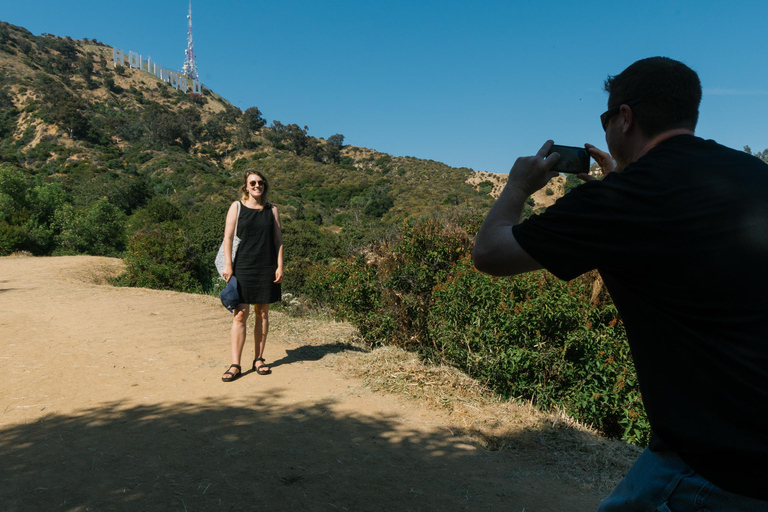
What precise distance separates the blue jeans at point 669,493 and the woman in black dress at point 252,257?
3.79 m

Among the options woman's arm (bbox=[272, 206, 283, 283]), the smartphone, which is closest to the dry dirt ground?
woman's arm (bbox=[272, 206, 283, 283])

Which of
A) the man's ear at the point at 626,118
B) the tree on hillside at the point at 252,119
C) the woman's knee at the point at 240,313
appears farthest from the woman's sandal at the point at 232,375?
the tree on hillside at the point at 252,119

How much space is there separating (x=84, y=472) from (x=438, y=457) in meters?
2.13

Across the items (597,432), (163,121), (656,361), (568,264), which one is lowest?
(597,432)

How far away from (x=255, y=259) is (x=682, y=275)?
4.03m

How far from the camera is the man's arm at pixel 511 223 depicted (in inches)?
54.8

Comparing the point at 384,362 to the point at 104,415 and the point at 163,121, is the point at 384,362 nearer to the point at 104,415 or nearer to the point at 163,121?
the point at 104,415

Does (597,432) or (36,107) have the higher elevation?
(36,107)

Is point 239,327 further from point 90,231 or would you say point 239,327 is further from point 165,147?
point 165,147

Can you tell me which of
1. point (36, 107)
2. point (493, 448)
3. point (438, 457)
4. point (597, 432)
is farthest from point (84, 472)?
point (36, 107)

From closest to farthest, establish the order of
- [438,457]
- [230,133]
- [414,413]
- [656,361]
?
1. [656,361]
2. [438,457]
3. [414,413]
4. [230,133]

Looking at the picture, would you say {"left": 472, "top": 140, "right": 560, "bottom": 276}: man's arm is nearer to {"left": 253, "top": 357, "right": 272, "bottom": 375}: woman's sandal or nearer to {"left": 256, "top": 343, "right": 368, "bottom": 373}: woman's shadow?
{"left": 253, "top": 357, "right": 272, "bottom": 375}: woman's sandal

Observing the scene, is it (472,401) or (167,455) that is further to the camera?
(472,401)

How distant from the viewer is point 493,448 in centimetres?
364
